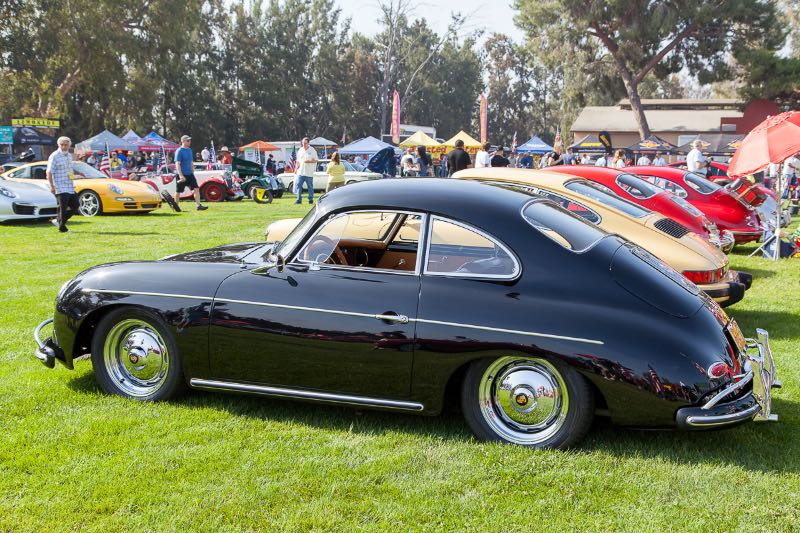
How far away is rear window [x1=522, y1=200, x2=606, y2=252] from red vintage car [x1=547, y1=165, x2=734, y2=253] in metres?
4.58

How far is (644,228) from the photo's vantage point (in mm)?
6957

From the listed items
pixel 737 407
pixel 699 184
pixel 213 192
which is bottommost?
pixel 737 407

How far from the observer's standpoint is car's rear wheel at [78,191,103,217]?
15.7 m

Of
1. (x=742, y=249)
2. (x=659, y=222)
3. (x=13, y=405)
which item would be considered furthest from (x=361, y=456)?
(x=742, y=249)

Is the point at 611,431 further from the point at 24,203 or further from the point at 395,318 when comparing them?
the point at 24,203

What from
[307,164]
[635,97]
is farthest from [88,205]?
[635,97]

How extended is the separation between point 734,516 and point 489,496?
1.04 meters

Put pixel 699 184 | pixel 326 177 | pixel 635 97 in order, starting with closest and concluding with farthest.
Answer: pixel 699 184, pixel 326 177, pixel 635 97

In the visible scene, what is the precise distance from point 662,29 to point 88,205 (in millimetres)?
35770

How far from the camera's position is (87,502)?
3.26 meters

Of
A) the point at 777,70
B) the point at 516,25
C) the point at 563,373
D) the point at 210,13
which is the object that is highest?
the point at 210,13

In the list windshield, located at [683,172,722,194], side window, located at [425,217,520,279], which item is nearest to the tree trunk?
windshield, located at [683,172,722,194]

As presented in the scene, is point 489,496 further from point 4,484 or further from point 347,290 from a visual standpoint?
point 4,484

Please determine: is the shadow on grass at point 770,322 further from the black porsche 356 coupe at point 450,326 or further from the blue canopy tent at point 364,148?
the blue canopy tent at point 364,148
